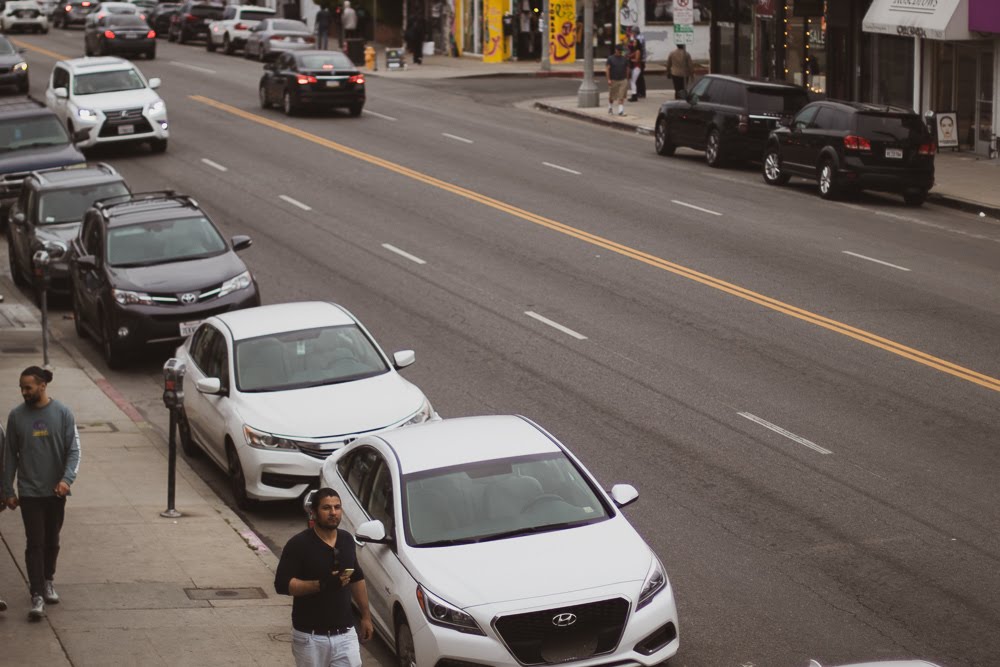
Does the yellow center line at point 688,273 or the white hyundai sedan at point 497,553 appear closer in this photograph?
the white hyundai sedan at point 497,553

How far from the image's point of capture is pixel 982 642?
386 inches

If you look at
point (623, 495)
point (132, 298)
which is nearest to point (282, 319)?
point (132, 298)

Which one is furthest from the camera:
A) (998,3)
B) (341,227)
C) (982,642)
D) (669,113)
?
(669,113)

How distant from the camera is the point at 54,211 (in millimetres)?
22562

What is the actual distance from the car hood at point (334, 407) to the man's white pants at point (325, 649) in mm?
4830

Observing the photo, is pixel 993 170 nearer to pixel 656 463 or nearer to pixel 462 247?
pixel 462 247

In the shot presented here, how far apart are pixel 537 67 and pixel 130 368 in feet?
131

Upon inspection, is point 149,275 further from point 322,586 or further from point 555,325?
point 322,586

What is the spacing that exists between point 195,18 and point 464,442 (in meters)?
59.0

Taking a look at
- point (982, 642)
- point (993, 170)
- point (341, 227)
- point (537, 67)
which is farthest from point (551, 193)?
point (537, 67)

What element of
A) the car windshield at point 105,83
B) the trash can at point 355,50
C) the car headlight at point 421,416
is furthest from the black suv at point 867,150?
the trash can at point 355,50

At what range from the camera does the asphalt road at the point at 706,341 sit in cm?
1097

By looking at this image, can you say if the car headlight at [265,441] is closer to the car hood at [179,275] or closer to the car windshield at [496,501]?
the car windshield at [496,501]

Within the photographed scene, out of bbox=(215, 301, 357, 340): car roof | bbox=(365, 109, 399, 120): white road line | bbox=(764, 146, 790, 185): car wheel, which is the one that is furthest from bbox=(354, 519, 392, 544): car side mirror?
bbox=(365, 109, 399, 120): white road line
